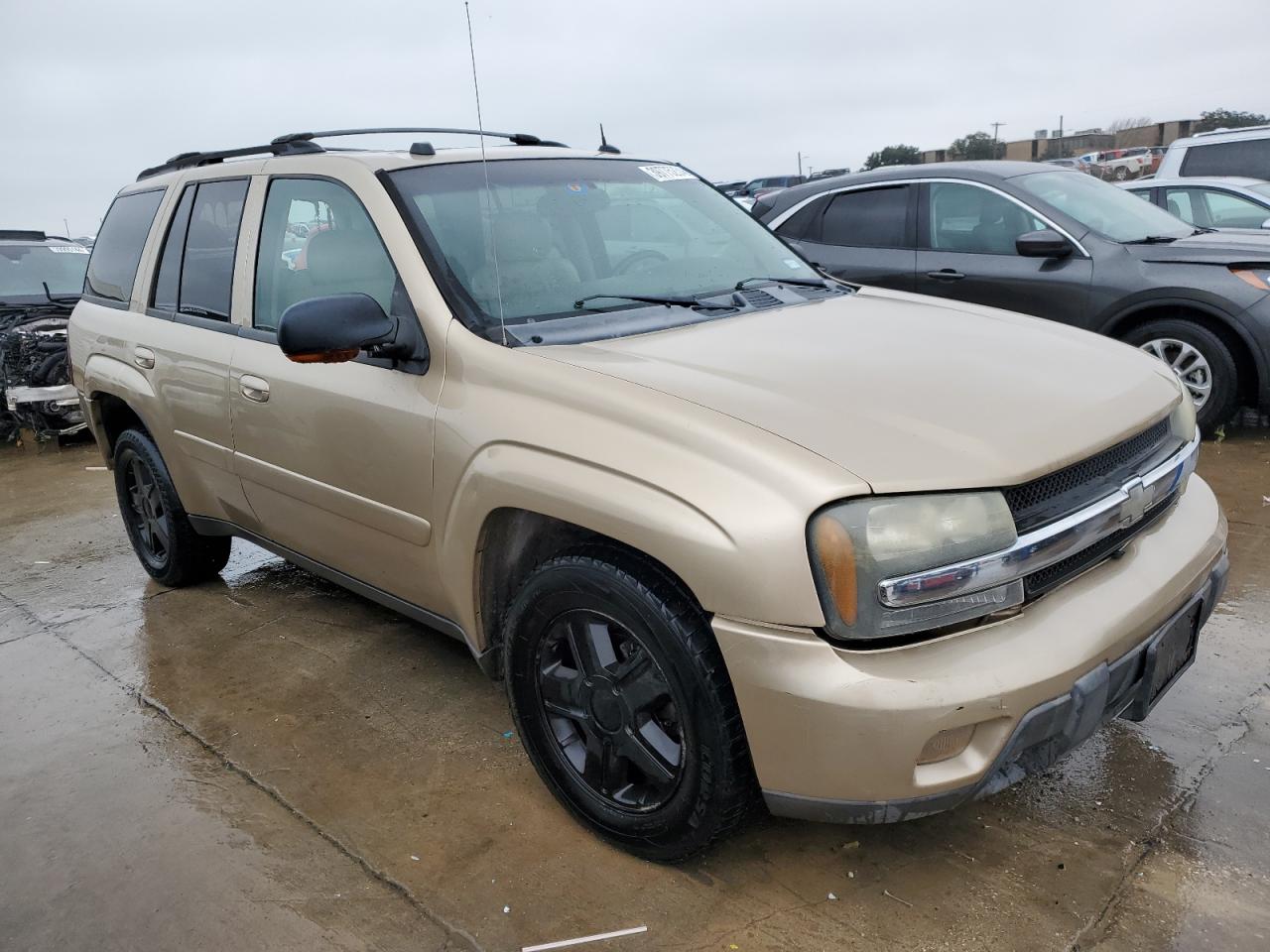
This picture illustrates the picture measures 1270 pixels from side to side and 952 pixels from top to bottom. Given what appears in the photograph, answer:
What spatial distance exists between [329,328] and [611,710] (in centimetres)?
121

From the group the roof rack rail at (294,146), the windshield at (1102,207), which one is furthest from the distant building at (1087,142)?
the roof rack rail at (294,146)

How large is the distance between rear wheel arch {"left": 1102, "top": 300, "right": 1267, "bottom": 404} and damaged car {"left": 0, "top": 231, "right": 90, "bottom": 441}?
7030 millimetres

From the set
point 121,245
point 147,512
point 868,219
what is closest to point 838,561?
point 147,512

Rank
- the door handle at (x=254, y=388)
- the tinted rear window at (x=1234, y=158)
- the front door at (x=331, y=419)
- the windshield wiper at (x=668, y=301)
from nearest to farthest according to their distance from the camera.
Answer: the front door at (x=331, y=419), the windshield wiper at (x=668, y=301), the door handle at (x=254, y=388), the tinted rear window at (x=1234, y=158)

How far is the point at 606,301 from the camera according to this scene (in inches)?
116

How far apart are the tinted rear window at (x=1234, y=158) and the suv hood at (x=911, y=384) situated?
7.84 metres

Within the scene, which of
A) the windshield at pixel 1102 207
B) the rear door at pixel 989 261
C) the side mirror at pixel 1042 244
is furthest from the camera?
the windshield at pixel 1102 207

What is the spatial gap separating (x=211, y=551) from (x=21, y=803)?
1660 mm

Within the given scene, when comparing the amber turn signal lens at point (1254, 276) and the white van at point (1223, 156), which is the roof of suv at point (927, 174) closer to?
the amber turn signal lens at point (1254, 276)

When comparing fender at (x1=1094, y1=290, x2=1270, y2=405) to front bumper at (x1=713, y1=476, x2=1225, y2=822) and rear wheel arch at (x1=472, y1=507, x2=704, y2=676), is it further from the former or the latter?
rear wheel arch at (x1=472, y1=507, x2=704, y2=676)

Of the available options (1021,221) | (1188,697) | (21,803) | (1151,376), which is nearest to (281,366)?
(21,803)

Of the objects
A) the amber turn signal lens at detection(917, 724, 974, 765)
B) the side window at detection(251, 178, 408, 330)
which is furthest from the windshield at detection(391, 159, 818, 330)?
the amber turn signal lens at detection(917, 724, 974, 765)

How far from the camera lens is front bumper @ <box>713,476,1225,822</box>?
1947 mm

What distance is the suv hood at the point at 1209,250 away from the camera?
18.8 ft
